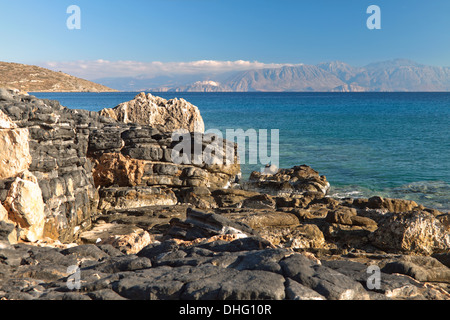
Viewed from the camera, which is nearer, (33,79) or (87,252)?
(87,252)

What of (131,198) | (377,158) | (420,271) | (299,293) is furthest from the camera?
(377,158)

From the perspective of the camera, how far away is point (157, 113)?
125 feet

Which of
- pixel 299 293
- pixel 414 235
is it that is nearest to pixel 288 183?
pixel 414 235

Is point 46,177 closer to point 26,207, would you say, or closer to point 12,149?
point 12,149

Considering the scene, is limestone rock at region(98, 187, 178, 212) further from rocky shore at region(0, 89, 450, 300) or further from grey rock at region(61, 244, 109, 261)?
grey rock at region(61, 244, 109, 261)

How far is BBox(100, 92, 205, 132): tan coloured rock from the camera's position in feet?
120

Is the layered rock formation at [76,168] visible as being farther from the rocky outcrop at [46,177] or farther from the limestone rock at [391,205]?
the limestone rock at [391,205]

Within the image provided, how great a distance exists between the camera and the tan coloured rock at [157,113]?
36.6 meters

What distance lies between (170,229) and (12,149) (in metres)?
6.87

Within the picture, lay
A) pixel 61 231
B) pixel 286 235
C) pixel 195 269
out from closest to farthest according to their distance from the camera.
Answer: pixel 195 269, pixel 286 235, pixel 61 231
